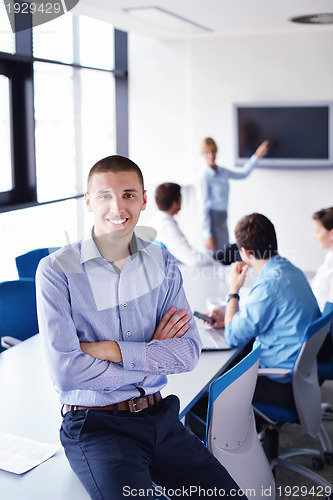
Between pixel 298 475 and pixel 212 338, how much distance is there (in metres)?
0.87

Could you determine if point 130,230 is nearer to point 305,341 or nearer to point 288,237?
point 305,341

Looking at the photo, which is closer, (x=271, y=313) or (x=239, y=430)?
(x=239, y=430)

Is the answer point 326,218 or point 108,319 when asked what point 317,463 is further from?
point 108,319

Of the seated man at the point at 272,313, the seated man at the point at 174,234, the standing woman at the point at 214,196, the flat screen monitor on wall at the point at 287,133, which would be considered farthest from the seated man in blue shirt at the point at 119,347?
the flat screen monitor on wall at the point at 287,133

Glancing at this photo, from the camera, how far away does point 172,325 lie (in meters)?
2.10

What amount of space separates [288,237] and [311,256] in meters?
0.36

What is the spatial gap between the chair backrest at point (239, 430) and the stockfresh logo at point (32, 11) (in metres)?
3.52

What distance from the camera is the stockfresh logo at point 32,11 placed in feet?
16.0

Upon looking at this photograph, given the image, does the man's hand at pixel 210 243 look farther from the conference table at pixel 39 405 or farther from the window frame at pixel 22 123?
the conference table at pixel 39 405

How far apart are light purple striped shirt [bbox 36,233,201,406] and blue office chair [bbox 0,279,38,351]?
1.50 metres

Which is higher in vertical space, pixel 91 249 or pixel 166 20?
pixel 166 20

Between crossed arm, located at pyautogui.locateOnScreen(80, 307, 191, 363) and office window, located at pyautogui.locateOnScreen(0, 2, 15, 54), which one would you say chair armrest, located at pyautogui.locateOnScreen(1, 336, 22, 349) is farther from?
office window, located at pyautogui.locateOnScreen(0, 2, 15, 54)

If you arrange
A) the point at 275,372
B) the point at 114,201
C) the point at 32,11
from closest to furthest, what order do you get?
the point at 114,201, the point at 275,372, the point at 32,11

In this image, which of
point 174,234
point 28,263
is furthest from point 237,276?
point 28,263
